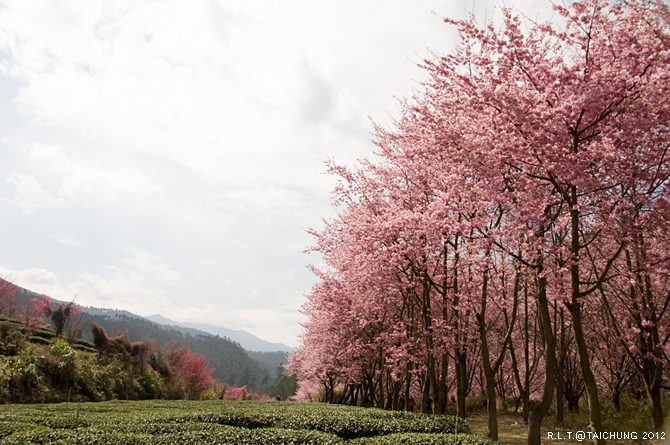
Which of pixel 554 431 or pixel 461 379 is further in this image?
pixel 554 431

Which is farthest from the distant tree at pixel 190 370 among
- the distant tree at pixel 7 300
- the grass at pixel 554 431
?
the grass at pixel 554 431

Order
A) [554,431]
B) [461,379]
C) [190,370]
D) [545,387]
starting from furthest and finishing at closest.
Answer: [190,370]
[554,431]
[461,379]
[545,387]

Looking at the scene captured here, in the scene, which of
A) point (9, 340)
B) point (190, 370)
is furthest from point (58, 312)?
point (190, 370)

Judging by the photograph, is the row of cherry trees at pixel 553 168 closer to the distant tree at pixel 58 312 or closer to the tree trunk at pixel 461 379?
the tree trunk at pixel 461 379

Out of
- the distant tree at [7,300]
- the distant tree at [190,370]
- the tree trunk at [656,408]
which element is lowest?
the distant tree at [190,370]

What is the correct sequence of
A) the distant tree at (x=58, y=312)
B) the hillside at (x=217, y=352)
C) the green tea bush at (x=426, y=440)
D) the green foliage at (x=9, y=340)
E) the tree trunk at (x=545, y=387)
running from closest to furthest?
the green tea bush at (x=426, y=440), the tree trunk at (x=545, y=387), the green foliage at (x=9, y=340), the distant tree at (x=58, y=312), the hillside at (x=217, y=352)

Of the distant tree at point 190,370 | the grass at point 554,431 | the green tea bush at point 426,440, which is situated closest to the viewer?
the green tea bush at point 426,440

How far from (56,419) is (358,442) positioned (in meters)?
7.31

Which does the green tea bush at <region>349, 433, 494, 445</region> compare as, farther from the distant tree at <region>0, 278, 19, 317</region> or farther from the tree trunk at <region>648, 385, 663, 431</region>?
the distant tree at <region>0, 278, 19, 317</region>

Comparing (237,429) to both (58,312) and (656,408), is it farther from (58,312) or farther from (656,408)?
(58,312)

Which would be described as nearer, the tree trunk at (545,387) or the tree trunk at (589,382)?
the tree trunk at (589,382)

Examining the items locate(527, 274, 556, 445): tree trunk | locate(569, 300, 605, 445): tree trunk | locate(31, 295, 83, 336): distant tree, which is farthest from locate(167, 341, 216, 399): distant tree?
locate(569, 300, 605, 445): tree trunk

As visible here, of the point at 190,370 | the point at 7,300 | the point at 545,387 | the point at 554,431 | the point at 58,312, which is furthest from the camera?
the point at 190,370

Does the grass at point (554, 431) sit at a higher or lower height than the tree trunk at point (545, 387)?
lower
